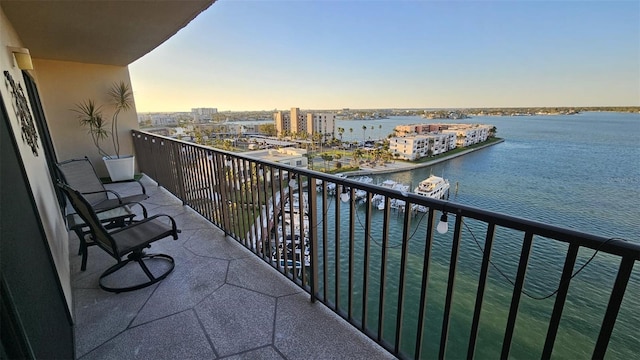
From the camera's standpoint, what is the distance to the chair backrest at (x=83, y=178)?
10.4 feet

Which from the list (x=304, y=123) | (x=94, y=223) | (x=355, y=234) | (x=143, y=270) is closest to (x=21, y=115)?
(x=94, y=223)

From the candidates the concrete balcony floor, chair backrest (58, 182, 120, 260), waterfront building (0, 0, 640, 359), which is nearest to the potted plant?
waterfront building (0, 0, 640, 359)

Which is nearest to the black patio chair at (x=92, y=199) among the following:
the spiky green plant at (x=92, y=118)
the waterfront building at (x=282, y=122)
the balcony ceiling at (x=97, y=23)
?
the balcony ceiling at (x=97, y=23)

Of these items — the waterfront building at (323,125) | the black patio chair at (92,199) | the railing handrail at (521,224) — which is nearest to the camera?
the railing handrail at (521,224)

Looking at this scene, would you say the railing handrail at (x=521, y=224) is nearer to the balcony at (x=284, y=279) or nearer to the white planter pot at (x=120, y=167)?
the balcony at (x=284, y=279)

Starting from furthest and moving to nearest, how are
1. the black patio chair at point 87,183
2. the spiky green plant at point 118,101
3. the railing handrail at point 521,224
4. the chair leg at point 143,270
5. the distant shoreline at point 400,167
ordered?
the distant shoreline at point 400,167 < the spiky green plant at point 118,101 < the black patio chair at point 87,183 < the chair leg at point 143,270 < the railing handrail at point 521,224

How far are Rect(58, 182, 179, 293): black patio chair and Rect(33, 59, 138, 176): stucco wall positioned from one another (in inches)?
192

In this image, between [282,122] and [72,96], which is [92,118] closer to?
[72,96]

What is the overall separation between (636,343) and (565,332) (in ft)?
6.31

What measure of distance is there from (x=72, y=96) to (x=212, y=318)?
6.64 metres

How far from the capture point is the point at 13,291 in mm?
822

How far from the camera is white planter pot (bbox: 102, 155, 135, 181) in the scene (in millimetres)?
5733

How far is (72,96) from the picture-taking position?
18.8 ft

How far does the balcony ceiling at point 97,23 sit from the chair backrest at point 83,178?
5.65ft
